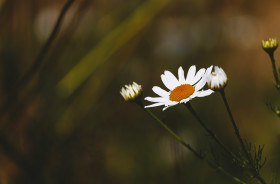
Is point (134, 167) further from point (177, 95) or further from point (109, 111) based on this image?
point (177, 95)

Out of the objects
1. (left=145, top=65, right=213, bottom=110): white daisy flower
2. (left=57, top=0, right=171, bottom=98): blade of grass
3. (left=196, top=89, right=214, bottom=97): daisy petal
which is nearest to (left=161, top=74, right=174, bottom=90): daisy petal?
(left=145, top=65, right=213, bottom=110): white daisy flower

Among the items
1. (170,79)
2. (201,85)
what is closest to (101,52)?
(170,79)

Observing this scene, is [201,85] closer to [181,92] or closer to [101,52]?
[181,92]

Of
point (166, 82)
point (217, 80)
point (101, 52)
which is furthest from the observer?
point (101, 52)

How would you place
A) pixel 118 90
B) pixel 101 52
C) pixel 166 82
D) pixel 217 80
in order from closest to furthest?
pixel 217 80
pixel 166 82
pixel 101 52
pixel 118 90

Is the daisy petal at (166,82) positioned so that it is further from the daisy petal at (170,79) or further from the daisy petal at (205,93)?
the daisy petal at (205,93)
